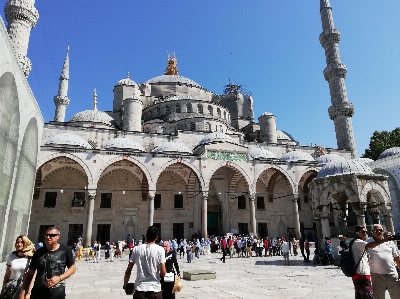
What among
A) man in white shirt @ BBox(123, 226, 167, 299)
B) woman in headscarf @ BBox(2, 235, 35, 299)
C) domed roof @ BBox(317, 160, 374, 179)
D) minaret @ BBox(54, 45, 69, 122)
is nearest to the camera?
man in white shirt @ BBox(123, 226, 167, 299)

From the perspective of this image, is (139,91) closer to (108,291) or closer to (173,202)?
(173,202)

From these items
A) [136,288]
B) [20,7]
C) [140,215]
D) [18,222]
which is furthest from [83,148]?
[136,288]

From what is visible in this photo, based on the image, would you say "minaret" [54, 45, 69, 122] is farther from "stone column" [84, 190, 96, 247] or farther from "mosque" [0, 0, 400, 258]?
"stone column" [84, 190, 96, 247]

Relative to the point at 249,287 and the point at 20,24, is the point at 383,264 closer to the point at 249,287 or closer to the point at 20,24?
the point at 249,287

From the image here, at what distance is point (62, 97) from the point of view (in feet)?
87.4

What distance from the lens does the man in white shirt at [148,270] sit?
256 cm

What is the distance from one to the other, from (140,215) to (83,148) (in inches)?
241

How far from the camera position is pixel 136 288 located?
8.48 ft

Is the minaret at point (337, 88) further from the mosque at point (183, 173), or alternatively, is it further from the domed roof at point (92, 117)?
the domed roof at point (92, 117)

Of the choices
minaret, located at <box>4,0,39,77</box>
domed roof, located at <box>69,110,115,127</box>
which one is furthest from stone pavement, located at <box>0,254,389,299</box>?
domed roof, located at <box>69,110,115,127</box>

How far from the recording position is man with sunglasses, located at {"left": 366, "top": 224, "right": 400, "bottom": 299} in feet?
10.6

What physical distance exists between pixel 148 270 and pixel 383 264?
2.62 meters

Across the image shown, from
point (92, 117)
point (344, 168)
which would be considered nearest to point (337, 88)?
point (344, 168)

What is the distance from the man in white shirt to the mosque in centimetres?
909
